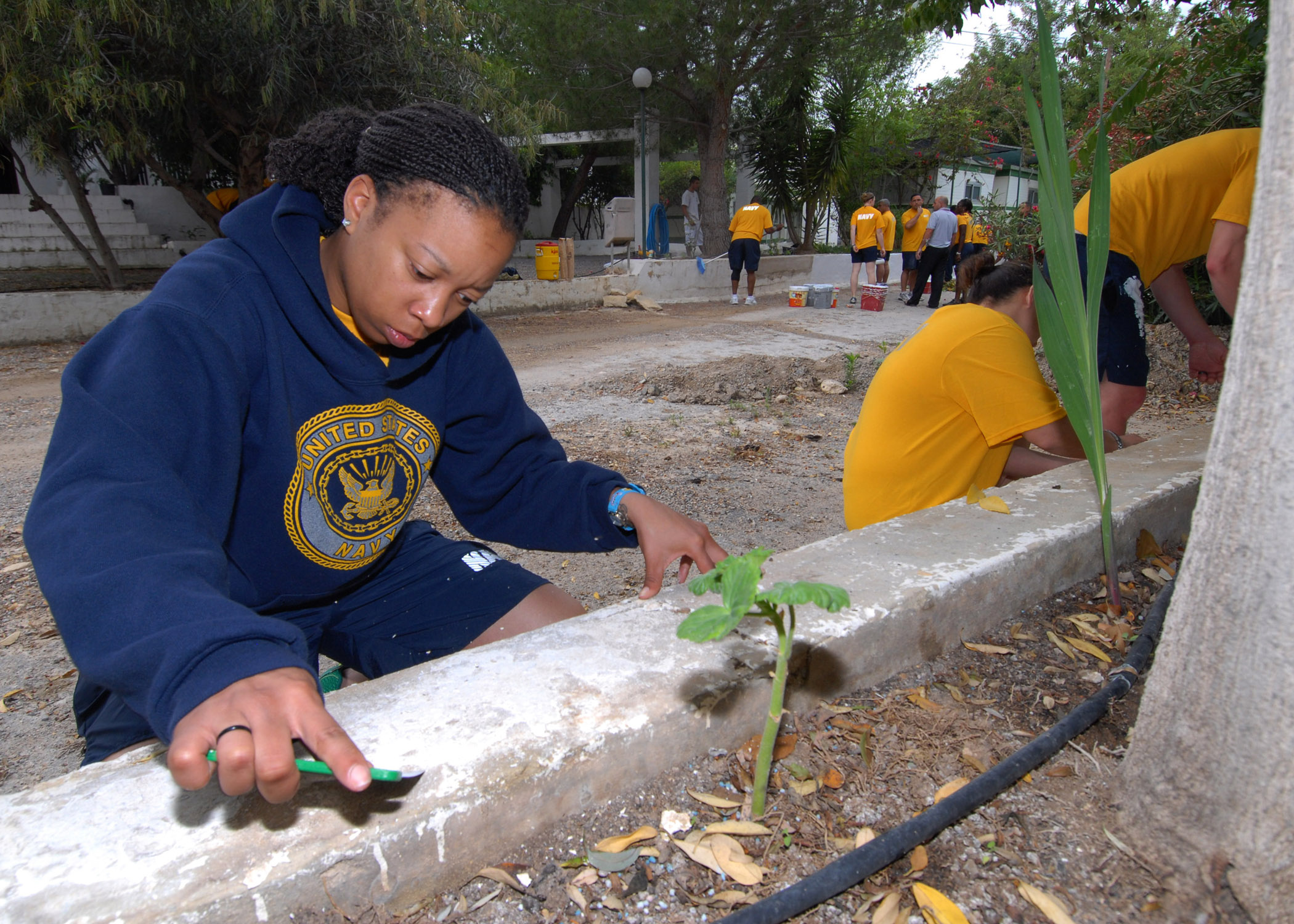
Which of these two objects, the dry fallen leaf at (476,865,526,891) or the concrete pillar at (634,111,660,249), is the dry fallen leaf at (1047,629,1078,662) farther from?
the concrete pillar at (634,111,660,249)

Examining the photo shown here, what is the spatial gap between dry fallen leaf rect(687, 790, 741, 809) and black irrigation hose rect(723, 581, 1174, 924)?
177mm

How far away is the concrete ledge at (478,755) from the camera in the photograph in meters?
0.94

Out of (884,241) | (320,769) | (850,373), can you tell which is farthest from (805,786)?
(884,241)

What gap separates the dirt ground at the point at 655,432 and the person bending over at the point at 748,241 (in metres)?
2.96

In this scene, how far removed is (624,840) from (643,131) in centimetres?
1349

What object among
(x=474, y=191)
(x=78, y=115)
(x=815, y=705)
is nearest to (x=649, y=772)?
(x=815, y=705)

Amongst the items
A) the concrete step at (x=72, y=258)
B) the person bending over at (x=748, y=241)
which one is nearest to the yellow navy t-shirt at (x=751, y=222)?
the person bending over at (x=748, y=241)

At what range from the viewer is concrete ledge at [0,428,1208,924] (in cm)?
94

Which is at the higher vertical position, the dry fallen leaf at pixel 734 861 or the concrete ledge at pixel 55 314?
the concrete ledge at pixel 55 314

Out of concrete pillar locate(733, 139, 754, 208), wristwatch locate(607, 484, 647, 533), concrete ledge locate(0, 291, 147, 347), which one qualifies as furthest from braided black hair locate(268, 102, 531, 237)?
concrete pillar locate(733, 139, 754, 208)

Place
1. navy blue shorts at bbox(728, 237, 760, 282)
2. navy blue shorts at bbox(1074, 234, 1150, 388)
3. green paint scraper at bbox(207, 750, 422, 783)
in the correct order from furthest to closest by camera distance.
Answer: navy blue shorts at bbox(728, 237, 760, 282), navy blue shorts at bbox(1074, 234, 1150, 388), green paint scraper at bbox(207, 750, 422, 783)

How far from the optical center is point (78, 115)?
8.34 m

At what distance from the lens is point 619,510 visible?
1823 mm

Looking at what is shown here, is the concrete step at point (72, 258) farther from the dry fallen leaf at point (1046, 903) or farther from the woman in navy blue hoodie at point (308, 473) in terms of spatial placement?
the dry fallen leaf at point (1046, 903)
